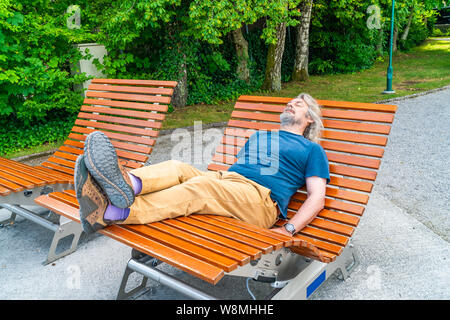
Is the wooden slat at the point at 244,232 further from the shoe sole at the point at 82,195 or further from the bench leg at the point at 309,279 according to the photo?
the shoe sole at the point at 82,195

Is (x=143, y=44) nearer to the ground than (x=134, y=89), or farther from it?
farther from it

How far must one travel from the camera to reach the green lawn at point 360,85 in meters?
9.63

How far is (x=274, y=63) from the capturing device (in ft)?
41.1

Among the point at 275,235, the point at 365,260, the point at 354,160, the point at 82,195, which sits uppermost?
the point at 82,195

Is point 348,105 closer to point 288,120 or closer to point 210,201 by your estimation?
point 288,120

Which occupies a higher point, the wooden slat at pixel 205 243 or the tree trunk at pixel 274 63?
the tree trunk at pixel 274 63

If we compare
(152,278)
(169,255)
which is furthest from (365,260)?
(169,255)

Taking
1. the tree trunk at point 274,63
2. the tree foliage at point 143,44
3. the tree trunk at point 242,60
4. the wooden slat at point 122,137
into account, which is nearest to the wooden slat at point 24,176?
the wooden slat at point 122,137

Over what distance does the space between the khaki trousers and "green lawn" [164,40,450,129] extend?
5.86 metres

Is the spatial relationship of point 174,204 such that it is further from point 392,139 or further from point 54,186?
point 392,139

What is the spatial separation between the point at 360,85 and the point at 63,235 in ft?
38.9

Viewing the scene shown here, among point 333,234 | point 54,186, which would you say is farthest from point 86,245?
point 333,234

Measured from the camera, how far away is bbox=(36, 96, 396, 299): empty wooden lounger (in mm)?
2213

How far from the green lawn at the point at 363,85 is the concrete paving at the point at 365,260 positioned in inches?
194
